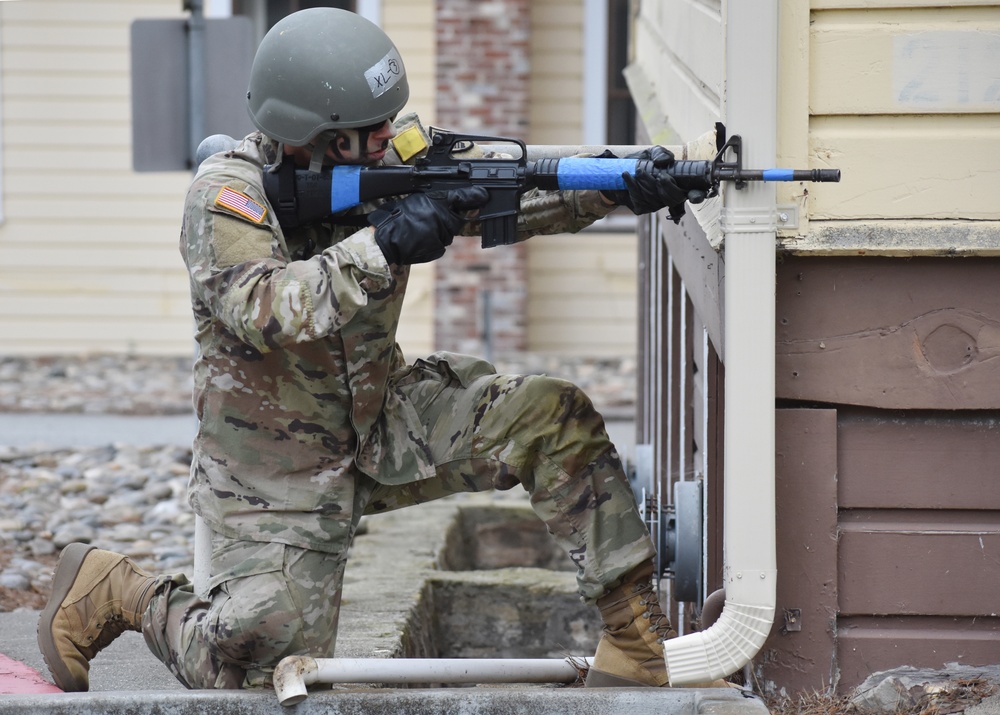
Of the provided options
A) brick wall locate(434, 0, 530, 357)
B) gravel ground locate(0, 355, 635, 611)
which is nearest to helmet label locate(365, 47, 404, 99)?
gravel ground locate(0, 355, 635, 611)

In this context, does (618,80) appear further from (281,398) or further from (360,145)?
(281,398)

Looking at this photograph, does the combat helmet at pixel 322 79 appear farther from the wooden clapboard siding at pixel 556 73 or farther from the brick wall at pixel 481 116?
the wooden clapboard siding at pixel 556 73

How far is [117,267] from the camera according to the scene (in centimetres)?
1155

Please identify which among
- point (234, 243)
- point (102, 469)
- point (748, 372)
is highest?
point (234, 243)

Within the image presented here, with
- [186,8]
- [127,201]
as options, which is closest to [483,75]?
[127,201]

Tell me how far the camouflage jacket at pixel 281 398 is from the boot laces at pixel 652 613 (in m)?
0.61

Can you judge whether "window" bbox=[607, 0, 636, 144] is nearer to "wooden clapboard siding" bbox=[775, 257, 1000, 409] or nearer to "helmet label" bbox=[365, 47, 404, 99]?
"helmet label" bbox=[365, 47, 404, 99]

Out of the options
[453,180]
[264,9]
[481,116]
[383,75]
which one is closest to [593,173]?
[453,180]

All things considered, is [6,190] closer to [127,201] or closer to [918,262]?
[127,201]

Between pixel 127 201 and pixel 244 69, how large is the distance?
245 inches

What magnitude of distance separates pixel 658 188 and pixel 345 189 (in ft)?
2.49

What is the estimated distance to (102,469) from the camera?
7375 mm

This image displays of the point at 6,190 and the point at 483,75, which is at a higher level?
the point at 483,75

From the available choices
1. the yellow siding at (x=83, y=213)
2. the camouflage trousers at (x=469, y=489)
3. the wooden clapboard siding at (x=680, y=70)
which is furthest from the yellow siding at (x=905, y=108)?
the yellow siding at (x=83, y=213)
